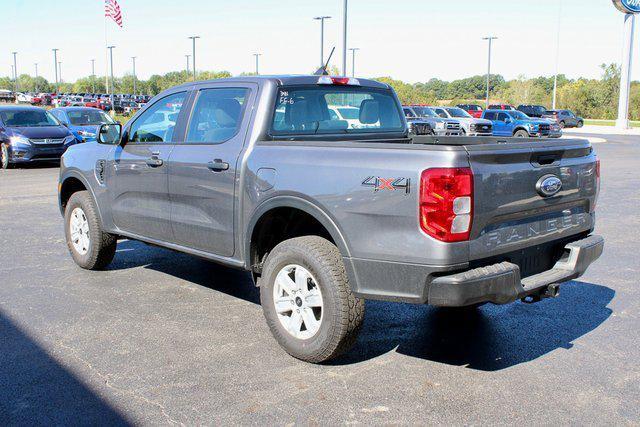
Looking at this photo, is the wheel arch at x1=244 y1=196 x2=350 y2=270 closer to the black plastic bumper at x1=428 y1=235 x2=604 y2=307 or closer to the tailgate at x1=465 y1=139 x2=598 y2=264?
the black plastic bumper at x1=428 y1=235 x2=604 y2=307

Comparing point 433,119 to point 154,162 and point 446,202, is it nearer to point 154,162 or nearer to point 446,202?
point 154,162

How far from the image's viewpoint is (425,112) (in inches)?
1362

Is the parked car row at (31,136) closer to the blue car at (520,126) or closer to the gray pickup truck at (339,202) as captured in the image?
the gray pickup truck at (339,202)

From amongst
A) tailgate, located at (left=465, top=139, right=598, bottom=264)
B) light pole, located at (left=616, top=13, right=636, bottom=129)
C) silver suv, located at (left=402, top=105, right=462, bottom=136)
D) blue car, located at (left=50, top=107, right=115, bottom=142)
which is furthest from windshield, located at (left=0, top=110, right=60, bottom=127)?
light pole, located at (left=616, top=13, right=636, bottom=129)

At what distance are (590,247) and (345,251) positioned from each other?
5.81ft

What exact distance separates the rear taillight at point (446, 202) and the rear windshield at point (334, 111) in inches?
63.6

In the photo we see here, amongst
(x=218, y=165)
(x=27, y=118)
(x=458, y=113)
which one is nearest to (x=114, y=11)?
(x=27, y=118)

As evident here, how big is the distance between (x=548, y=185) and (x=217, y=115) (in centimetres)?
257

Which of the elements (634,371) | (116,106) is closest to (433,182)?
(634,371)

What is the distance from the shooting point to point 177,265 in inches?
281

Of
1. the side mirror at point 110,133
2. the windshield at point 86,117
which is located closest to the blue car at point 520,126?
the windshield at point 86,117

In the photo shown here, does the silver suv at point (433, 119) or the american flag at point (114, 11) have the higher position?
the american flag at point (114, 11)

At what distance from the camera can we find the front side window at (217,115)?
5.02 meters

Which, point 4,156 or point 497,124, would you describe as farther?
point 497,124
